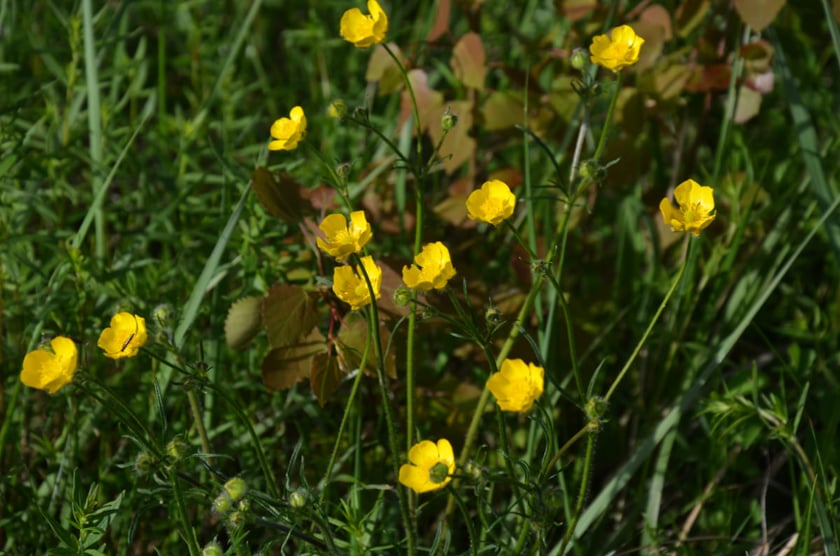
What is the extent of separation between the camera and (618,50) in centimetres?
149

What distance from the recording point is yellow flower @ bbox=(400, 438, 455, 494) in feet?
3.91

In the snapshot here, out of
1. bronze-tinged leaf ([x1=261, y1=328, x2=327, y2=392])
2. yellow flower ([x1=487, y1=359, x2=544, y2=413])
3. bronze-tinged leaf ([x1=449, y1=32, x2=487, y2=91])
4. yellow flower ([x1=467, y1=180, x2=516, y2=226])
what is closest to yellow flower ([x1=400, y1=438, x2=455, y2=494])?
yellow flower ([x1=487, y1=359, x2=544, y2=413])

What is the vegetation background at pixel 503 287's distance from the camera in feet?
5.86

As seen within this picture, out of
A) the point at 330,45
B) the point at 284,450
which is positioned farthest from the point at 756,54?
the point at 284,450

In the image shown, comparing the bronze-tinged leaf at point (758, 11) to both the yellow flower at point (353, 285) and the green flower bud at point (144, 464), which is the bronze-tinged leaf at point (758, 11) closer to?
the yellow flower at point (353, 285)

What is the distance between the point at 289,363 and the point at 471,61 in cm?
76

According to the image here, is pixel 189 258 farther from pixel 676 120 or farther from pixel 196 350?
pixel 676 120

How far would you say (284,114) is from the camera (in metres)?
2.86

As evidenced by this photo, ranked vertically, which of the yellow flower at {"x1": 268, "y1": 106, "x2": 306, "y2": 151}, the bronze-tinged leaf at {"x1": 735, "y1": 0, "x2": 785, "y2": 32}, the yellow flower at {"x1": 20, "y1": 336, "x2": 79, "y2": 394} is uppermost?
the bronze-tinged leaf at {"x1": 735, "y1": 0, "x2": 785, "y2": 32}

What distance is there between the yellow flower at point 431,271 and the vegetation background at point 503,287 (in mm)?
387

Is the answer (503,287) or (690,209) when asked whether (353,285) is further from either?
(503,287)

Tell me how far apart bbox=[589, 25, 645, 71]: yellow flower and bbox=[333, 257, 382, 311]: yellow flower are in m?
0.45

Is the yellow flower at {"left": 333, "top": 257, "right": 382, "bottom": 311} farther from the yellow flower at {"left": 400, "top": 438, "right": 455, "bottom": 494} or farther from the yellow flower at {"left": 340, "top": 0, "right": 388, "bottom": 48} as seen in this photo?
the yellow flower at {"left": 340, "top": 0, "right": 388, "bottom": 48}

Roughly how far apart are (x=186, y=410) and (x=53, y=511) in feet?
0.99
